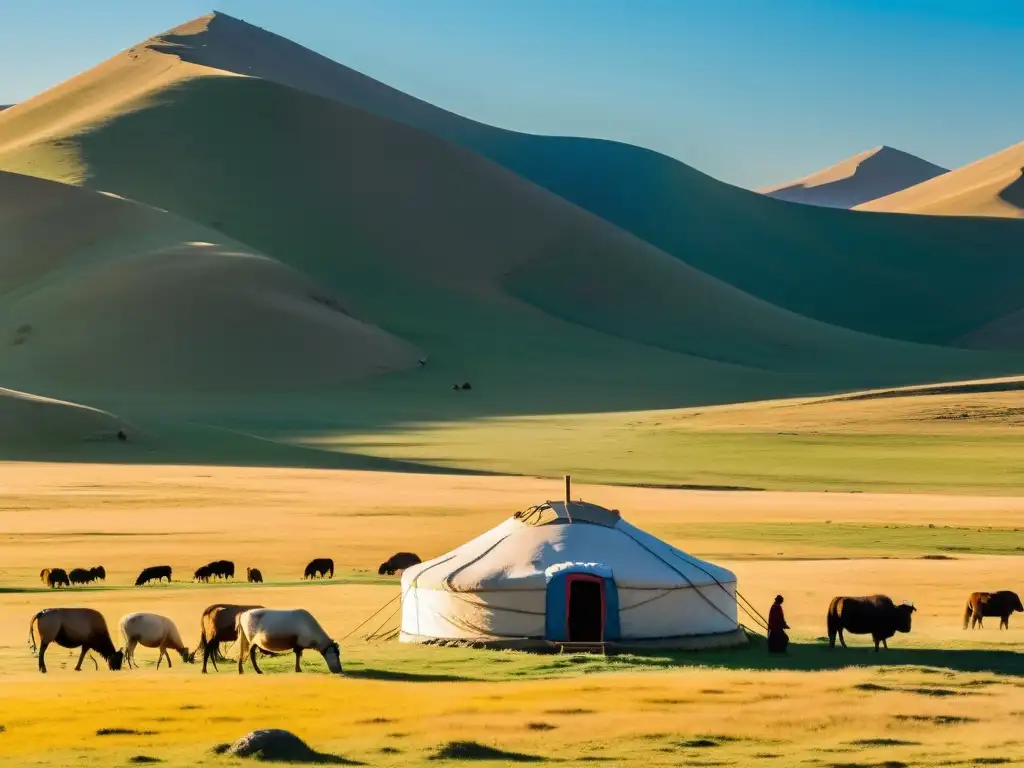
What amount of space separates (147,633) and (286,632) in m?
2.06

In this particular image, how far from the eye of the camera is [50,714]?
58.8 feet

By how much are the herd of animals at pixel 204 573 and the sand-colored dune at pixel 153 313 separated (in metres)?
72.6

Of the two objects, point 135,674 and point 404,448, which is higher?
point 404,448

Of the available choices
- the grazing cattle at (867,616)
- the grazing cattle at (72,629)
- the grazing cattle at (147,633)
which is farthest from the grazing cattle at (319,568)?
the grazing cattle at (867,616)

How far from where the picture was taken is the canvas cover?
2412 cm

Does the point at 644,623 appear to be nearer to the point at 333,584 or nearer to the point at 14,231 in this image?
the point at 333,584

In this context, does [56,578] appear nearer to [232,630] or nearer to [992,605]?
[232,630]

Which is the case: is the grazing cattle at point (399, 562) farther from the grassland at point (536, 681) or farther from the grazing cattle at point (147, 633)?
the grazing cattle at point (147, 633)

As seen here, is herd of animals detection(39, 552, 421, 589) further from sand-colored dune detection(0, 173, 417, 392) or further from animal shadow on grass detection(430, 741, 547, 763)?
sand-colored dune detection(0, 173, 417, 392)

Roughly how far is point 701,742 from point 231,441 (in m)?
59.8

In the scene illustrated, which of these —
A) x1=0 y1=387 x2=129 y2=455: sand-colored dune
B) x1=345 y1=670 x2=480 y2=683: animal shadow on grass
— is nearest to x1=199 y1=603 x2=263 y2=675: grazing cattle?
x1=345 y1=670 x2=480 y2=683: animal shadow on grass

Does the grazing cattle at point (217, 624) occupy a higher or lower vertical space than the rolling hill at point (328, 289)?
lower

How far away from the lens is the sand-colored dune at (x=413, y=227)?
144875 millimetres

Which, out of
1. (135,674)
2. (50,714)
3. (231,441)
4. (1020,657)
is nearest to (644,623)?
(1020,657)
